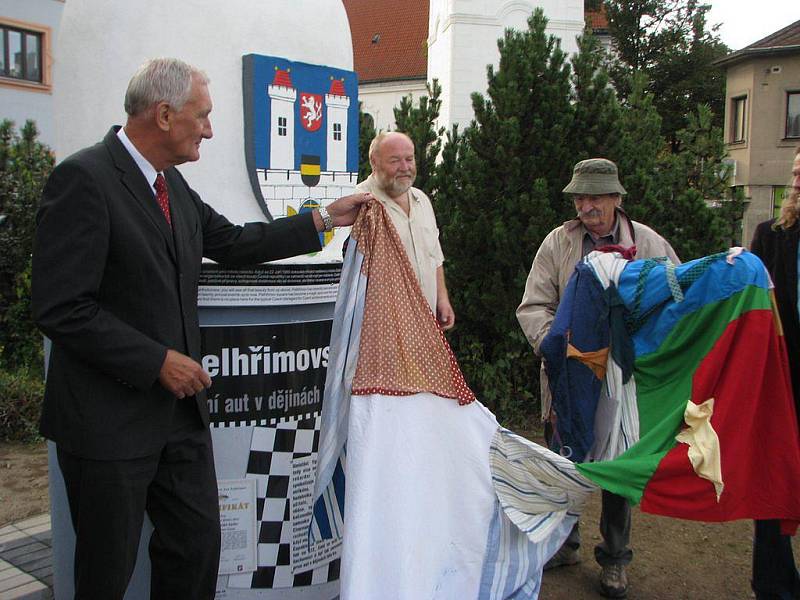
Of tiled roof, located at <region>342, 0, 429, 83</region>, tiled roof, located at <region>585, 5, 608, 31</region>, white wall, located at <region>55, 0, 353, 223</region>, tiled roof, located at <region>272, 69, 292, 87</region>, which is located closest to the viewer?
white wall, located at <region>55, 0, 353, 223</region>

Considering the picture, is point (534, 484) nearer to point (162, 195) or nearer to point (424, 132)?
point (162, 195)

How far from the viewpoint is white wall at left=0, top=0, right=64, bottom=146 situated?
966 inches

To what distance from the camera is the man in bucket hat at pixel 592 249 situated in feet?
12.9

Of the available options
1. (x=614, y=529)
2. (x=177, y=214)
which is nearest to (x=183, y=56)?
(x=177, y=214)

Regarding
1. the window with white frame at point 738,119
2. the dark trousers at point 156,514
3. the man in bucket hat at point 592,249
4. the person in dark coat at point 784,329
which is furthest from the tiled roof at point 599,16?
the dark trousers at point 156,514

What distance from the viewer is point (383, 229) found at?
329 centimetres

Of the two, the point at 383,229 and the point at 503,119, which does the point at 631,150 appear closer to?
the point at 503,119

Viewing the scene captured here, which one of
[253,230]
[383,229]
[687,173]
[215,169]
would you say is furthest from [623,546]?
[687,173]

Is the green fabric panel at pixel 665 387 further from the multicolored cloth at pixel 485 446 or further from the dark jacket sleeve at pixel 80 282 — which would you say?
the dark jacket sleeve at pixel 80 282

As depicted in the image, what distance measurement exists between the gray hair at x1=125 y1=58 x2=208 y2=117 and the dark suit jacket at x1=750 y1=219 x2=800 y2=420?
8.82ft

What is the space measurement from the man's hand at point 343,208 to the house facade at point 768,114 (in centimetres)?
2993

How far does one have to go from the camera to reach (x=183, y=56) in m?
3.28

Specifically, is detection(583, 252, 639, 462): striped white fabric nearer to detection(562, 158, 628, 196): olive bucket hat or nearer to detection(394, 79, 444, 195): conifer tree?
detection(562, 158, 628, 196): olive bucket hat

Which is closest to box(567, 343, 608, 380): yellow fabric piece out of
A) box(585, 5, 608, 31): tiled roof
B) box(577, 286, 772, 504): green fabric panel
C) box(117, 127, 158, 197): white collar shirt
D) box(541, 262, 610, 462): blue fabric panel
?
box(541, 262, 610, 462): blue fabric panel
